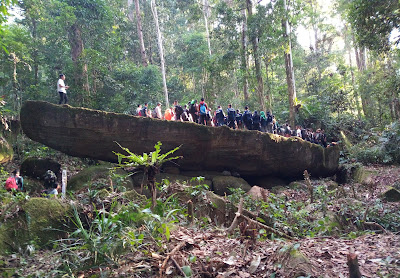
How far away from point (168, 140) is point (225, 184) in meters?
3.37

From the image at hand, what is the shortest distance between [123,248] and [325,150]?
1594 cm

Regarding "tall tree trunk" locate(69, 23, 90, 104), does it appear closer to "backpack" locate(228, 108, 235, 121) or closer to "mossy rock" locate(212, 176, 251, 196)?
"backpack" locate(228, 108, 235, 121)

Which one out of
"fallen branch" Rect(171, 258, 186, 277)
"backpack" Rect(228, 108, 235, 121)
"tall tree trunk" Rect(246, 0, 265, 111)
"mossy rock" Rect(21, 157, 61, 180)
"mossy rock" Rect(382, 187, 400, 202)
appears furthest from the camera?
"tall tree trunk" Rect(246, 0, 265, 111)

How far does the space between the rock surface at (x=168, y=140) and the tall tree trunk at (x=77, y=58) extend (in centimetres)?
580

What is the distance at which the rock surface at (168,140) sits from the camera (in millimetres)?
10625

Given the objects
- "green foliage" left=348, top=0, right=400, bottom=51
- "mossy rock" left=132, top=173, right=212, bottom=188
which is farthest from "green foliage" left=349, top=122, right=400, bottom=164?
"mossy rock" left=132, top=173, right=212, bottom=188

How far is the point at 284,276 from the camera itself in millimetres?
3219


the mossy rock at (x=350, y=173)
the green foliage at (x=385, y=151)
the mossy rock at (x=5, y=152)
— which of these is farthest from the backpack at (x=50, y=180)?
the green foliage at (x=385, y=151)

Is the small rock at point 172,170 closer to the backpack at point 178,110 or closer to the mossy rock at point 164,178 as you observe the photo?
the mossy rock at point 164,178

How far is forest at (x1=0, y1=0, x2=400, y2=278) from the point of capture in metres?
3.47

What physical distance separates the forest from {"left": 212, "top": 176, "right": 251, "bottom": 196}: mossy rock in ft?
0.22

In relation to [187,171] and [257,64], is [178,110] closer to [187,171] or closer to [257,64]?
[187,171]

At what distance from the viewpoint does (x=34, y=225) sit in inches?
187

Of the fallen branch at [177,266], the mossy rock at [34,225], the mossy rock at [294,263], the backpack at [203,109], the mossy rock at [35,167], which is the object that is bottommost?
the mossy rock at [294,263]
